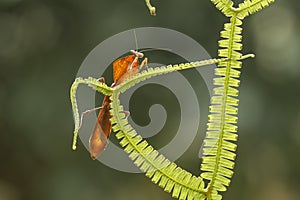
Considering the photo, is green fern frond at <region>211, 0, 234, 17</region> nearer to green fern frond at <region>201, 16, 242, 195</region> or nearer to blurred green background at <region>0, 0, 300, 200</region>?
green fern frond at <region>201, 16, 242, 195</region>

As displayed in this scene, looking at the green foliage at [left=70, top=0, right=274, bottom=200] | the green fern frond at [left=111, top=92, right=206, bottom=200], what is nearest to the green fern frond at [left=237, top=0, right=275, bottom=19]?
the green foliage at [left=70, top=0, right=274, bottom=200]

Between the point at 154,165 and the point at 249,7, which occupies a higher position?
the point at 249,7

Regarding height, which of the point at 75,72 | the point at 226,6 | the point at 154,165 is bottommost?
the point at 154,165

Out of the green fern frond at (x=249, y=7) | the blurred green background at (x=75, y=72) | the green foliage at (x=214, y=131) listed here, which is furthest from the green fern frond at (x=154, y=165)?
the blurred green background at (x=75, y=72)

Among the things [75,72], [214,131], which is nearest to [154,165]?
[214,131]

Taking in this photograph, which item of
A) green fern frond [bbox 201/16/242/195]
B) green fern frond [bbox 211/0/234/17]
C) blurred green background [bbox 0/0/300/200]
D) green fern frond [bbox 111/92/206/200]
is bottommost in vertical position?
green fern frond [bbox 111/92/206/200]

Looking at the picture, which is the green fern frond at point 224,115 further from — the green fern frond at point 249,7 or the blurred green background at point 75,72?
the blurred green background at point 75,72

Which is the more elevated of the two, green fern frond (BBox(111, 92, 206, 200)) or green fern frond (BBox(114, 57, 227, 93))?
green fern frond (BBox(114, 57, 227, 93))

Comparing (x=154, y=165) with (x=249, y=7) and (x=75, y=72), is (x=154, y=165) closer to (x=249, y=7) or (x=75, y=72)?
(x=249, y=7)
